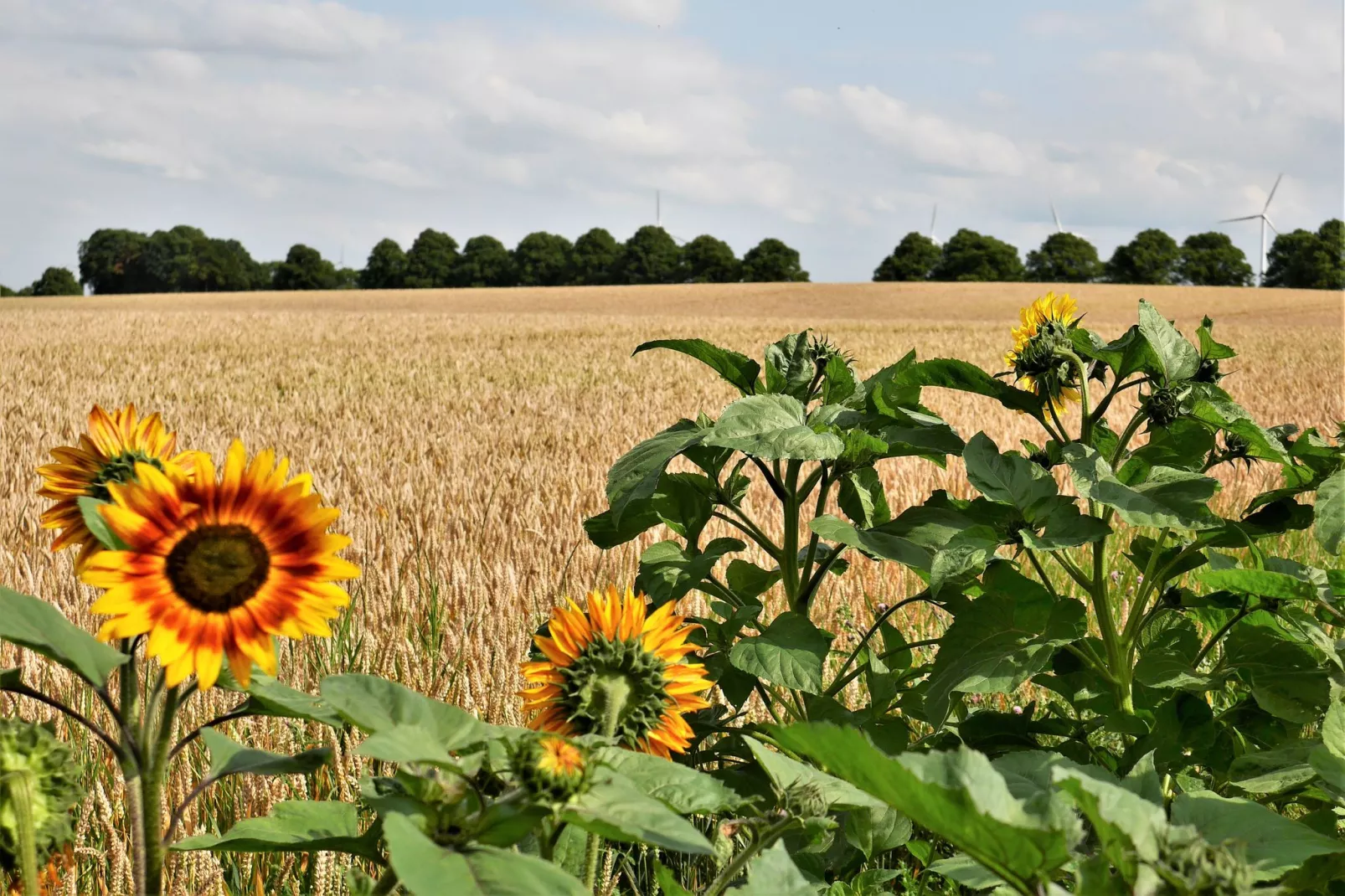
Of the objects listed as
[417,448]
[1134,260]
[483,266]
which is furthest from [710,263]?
[417,448]

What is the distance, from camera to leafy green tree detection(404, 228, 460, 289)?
76.5 meters

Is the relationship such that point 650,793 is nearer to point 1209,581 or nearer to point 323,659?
point 1209,581

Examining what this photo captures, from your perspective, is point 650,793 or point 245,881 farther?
point 245,881

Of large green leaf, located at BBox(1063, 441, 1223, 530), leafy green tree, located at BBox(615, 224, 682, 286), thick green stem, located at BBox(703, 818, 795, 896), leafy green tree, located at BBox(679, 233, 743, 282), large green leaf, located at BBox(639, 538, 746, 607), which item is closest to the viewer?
thick green stem, located at BBox(703, 818, 795, 896)

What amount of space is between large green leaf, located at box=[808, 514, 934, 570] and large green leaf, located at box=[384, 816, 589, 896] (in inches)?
34.7

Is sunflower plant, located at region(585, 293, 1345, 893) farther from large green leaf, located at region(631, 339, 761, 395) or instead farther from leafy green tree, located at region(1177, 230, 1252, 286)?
leafy green tree, located at region(1177, 230, 1252, 286)

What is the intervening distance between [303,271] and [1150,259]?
190 ft

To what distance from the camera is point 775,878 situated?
94cm

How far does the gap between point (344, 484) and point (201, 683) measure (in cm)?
411

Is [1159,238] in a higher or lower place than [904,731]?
higher

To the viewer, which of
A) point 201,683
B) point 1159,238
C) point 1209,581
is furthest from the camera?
point 1159,238

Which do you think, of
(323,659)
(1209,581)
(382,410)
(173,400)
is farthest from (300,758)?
(173,400)

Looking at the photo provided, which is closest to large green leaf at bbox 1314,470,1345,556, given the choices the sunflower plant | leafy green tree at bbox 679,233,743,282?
the sunflower plant

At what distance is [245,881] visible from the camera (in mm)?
1908
